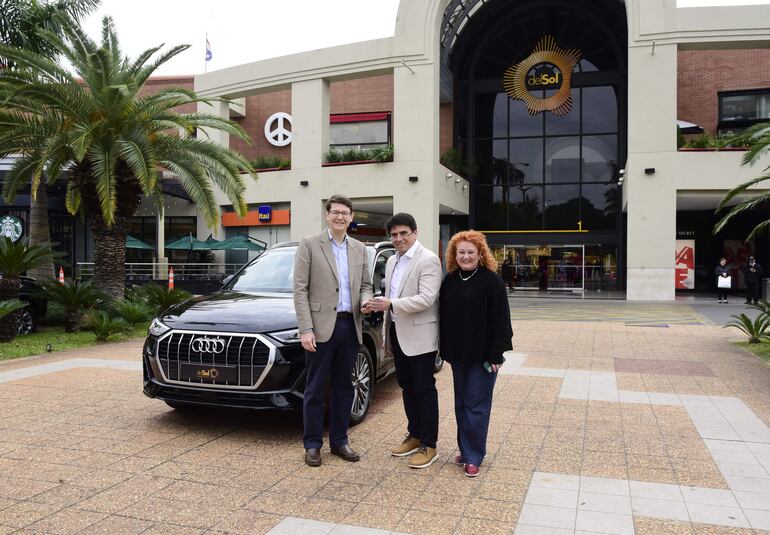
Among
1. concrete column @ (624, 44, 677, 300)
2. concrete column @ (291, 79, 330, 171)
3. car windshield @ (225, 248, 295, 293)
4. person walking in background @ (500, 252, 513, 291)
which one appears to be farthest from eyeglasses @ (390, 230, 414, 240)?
person walking in background @ (500, 252, 513, 291)

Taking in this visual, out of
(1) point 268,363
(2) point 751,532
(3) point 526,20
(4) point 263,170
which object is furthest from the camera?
(3) point 526,20

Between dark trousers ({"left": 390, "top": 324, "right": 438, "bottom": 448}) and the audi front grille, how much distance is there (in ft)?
3.71

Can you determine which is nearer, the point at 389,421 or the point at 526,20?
the point at 389,421

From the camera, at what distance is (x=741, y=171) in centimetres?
2225

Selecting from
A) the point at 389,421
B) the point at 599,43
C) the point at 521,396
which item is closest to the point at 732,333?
the point at 521,396

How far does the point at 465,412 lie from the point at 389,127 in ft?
90.2

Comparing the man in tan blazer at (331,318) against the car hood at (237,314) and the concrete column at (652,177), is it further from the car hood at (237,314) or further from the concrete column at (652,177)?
the concrete column at (652,177)

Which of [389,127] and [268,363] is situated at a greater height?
[389,127]

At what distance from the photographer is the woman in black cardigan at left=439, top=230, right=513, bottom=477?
4387 millimetres

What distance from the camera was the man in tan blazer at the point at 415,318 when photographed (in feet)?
14.8

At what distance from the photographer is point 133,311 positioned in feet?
40.8

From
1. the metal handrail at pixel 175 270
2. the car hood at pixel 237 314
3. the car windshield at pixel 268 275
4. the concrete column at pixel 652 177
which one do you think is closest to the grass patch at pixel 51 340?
the car windshield at pixel 268 275

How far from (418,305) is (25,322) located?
11.1m

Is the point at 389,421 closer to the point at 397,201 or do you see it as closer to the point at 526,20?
the point at 397,201
